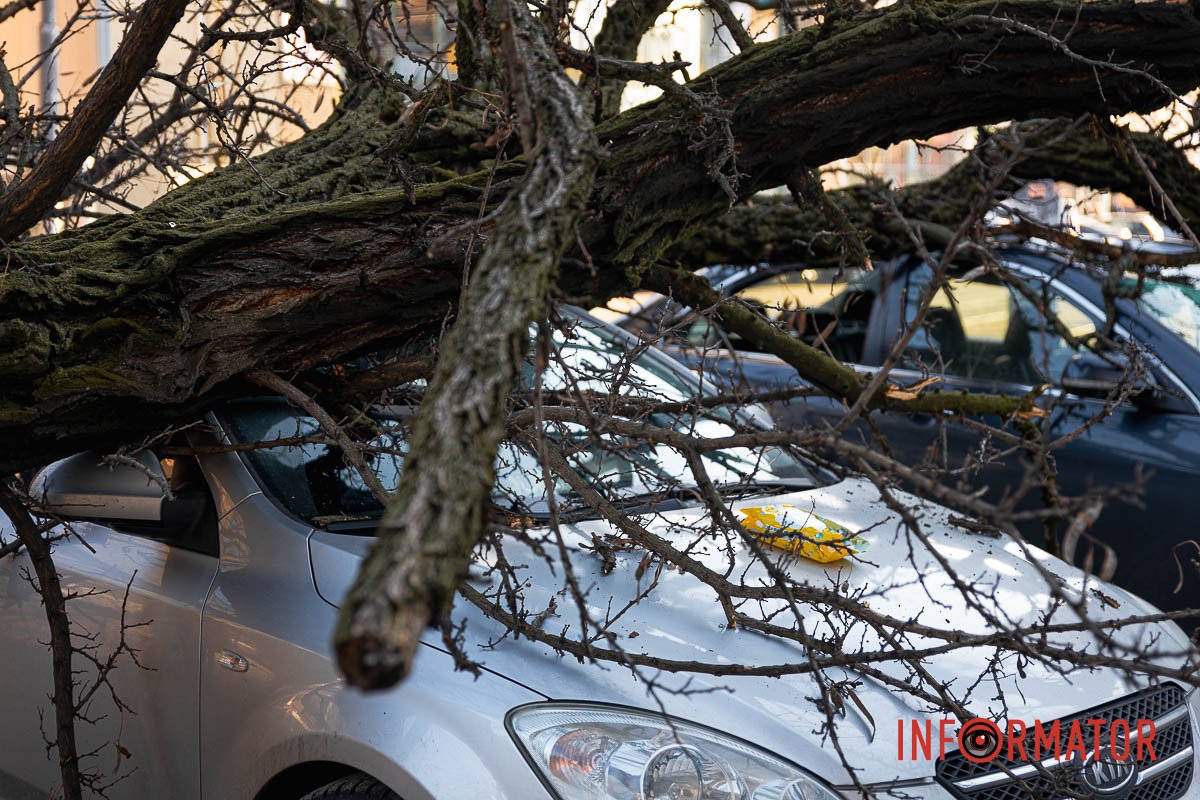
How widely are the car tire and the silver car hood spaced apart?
28cm

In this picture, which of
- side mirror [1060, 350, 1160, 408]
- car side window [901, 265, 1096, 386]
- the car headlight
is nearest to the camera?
the car headlight

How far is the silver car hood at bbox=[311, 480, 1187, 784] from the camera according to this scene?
6.59 ft

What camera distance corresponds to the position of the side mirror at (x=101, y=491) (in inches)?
101

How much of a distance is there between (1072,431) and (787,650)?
77.1 inches

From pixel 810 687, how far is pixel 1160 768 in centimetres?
81

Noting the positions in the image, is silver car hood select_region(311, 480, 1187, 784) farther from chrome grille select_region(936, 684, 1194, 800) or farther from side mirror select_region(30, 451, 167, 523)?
side mirror select_region(30, 451, 167, 523)

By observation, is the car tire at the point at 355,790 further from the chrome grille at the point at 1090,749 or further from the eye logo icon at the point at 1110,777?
the eye logo icon at the point at 1110,777

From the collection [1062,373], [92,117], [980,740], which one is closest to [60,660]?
[92,117]

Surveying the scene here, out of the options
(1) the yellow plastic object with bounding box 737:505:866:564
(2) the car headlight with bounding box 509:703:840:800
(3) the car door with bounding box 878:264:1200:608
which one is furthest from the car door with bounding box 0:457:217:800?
(3) the car door with bounding box 878:264:1200:608

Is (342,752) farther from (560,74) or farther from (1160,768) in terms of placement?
(1160,768)

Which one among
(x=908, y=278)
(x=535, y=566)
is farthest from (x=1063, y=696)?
(x=908, y=278)

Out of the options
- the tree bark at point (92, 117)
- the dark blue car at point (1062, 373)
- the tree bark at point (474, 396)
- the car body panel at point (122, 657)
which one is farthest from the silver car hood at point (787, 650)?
the dark blue car at point (1062, 373)

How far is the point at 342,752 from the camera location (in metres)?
2.04

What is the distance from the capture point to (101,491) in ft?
8.49
